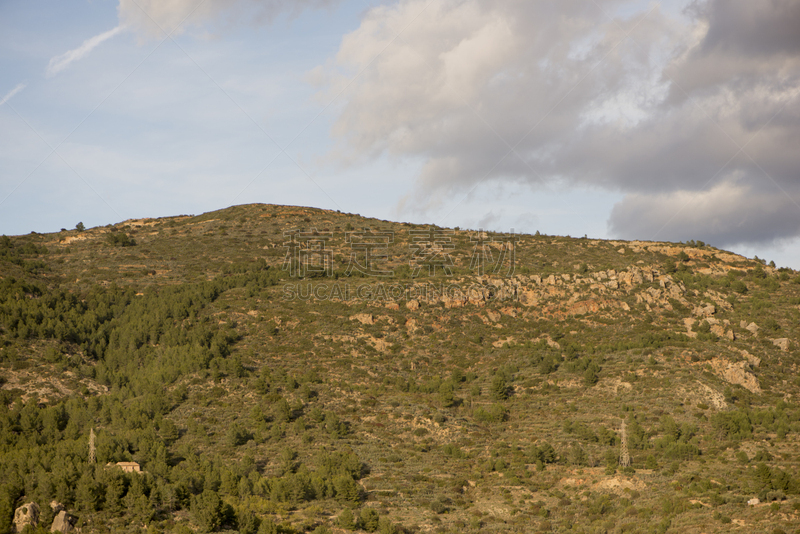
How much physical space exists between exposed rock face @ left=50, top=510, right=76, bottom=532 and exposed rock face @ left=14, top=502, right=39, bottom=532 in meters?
1.21

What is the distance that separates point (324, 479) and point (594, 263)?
54899 mm

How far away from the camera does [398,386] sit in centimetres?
5981

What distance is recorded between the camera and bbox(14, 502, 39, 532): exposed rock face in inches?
1373

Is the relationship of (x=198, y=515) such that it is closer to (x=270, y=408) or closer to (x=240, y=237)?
(x=270, y=408)

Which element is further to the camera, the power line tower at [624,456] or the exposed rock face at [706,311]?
the exposed rock face at [706,311]

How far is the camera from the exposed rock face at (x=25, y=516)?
34875mm

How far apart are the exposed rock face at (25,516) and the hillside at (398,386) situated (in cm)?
82

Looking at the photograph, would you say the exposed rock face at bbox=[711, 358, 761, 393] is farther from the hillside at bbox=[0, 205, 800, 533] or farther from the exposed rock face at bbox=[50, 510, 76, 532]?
the exposed rock face at bbox=[50, 510, 76, 532]

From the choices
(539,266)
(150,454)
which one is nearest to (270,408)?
(150,454)

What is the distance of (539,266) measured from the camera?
83.8 m
